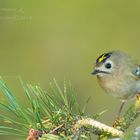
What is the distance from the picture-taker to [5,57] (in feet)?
19.0

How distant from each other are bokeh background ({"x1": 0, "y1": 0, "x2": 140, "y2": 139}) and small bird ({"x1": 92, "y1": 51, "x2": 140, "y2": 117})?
1.21 metres

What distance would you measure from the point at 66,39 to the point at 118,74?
187 cm

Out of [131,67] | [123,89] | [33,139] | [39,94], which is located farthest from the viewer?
[131,67]

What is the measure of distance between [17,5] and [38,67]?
2.45 ft

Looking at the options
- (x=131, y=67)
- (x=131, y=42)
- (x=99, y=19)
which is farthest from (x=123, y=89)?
(x=131, y=42)

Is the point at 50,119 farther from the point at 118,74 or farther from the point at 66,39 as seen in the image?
the point at 66,39

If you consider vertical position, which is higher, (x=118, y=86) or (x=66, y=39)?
(x=66, y=39)

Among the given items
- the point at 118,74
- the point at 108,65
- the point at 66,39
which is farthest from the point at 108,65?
the point at 66,39

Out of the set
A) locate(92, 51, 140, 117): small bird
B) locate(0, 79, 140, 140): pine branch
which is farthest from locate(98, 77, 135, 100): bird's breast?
locate(0, 79, 140, 140): pine branch

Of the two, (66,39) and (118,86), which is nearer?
(118,86)

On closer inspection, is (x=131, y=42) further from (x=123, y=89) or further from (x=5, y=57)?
(x=123, y=89)

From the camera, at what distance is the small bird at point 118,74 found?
4.25 m

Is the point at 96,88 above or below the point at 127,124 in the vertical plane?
above

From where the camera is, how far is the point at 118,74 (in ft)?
14.8
